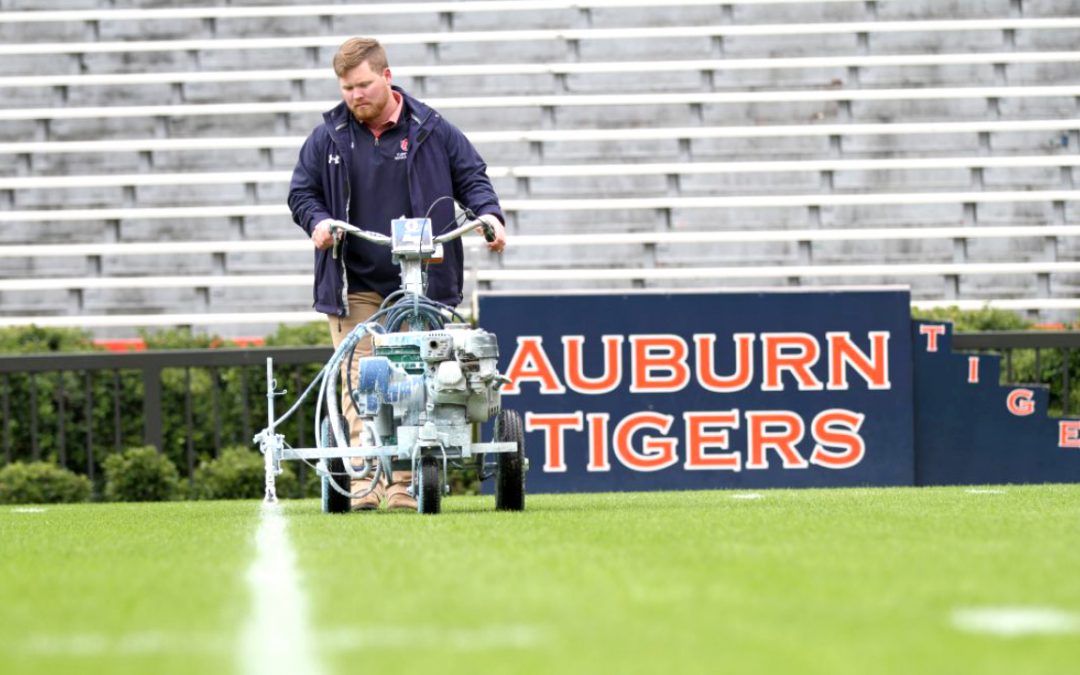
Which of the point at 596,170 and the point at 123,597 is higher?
the point at 596,170

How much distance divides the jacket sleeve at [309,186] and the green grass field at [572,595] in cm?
159

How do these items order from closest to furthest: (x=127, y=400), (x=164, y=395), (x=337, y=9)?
1. (x=164, y=395)
2. (x=127, y=400)
3. (x=337, y=9)

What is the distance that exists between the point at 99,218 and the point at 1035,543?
12.3 metres

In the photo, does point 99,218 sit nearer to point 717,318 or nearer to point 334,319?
point 717,318

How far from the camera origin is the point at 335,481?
23.1 feet

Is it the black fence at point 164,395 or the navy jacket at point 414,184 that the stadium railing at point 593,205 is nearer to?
the black fence at point 164,395

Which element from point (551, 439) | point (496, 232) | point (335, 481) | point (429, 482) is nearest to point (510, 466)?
point (429, 482)

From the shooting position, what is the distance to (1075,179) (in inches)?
642

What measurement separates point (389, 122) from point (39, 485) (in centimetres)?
450

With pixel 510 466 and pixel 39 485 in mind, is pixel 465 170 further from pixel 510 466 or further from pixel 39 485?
pixel 39 485

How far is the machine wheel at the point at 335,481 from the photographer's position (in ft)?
23.0

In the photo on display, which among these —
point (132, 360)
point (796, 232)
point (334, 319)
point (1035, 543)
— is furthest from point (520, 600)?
point (796, 232)

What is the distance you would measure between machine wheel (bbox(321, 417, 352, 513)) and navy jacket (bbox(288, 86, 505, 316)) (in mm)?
573

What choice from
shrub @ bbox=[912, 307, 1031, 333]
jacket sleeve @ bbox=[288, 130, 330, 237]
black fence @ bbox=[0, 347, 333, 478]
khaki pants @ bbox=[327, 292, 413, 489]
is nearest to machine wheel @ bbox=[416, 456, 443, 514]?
khaki pants @ bbox=[327, 292, 413, 489]
